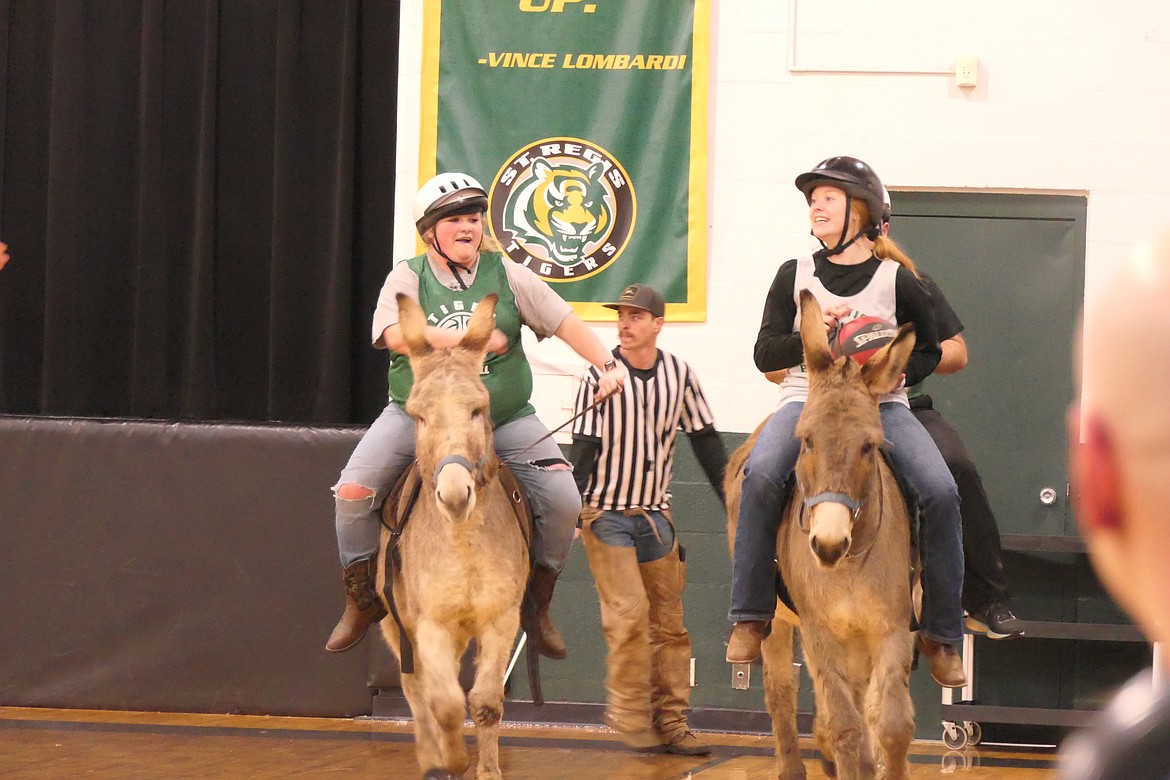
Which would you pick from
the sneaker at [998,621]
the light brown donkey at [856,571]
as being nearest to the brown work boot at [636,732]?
the sneaker at [998,621]

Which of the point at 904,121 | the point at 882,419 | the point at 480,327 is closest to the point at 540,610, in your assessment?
the point at 480,327

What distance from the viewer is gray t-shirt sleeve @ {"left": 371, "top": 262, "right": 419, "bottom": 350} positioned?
608cm

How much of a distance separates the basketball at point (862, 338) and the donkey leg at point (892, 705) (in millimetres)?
1105

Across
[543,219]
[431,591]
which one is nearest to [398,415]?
[431,591]

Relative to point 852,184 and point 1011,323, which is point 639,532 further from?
point 852,184

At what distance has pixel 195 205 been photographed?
9805mm

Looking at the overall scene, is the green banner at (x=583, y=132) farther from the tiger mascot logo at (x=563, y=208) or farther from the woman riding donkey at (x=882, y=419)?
the woman riding donkey at (x=882, y=419)

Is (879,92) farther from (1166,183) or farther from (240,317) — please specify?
(240,317)

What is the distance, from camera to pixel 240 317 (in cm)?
1002

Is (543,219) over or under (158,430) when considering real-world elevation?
over

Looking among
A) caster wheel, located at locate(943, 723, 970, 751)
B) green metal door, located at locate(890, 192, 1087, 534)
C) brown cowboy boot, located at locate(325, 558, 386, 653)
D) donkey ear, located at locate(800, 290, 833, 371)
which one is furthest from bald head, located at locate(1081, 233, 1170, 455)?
green metal door, located at locate(890, 192, 1087, 534)

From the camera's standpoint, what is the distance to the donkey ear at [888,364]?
208 inches

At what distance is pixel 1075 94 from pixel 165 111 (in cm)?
623

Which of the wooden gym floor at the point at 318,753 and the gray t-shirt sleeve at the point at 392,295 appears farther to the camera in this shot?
the wooden gym floor at the point at 318,753
